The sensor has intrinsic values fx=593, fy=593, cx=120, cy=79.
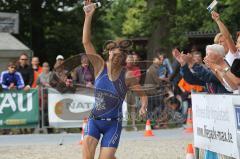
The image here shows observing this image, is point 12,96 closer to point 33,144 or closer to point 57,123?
point 57,123

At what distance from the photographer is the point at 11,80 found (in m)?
15.5

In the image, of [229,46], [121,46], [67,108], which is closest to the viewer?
[121,46]

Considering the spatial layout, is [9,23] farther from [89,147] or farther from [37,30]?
[89,147]

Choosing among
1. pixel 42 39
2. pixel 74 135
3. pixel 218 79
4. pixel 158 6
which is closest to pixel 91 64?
pixel 218 79

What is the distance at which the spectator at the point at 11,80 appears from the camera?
15.4 meters

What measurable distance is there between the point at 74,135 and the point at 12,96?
6.30ft

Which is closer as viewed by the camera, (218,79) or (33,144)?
(218,79)

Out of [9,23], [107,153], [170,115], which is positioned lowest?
[107,153]

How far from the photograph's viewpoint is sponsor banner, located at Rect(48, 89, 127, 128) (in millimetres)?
15836

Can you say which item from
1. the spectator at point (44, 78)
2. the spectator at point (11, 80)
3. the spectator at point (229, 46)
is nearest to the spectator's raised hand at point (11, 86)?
the spectator at point (11, 80)

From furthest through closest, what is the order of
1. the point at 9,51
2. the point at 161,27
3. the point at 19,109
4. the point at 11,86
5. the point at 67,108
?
the point at 9,51 < the point at 161,27 < the point at 67,108 < the point at 19,109 < the point at 11,86

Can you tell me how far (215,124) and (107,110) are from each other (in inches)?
62.3

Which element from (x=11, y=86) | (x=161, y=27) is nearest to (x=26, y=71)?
(x=11, y=86)

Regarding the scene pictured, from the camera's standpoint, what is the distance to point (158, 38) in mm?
24703
